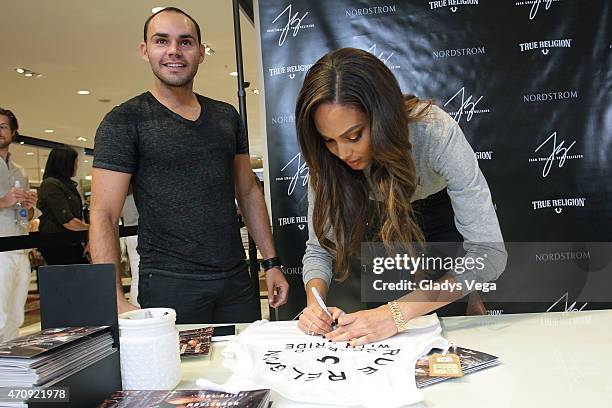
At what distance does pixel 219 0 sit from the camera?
3.64 metres

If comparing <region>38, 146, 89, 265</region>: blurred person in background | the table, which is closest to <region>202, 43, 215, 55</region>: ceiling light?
<region>38, 146, 89, 265</region>: blurred person in background

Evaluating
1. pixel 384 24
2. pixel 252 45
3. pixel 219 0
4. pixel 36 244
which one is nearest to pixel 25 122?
pixel 252 45

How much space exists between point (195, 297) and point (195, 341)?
1.56ft

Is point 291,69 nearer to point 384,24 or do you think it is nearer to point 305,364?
point 384,24

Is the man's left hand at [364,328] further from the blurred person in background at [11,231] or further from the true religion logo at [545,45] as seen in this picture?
the blurred person in background at [11,231]

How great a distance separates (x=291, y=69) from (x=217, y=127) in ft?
3.34

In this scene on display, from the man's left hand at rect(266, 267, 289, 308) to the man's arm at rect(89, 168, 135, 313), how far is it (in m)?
0.48

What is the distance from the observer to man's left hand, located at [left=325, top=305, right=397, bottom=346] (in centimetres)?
98

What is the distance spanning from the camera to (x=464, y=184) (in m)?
1.17

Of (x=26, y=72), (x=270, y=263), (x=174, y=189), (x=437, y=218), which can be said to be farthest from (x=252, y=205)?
(x=26, y=72)

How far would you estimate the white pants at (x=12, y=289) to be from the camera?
2885 millimetres

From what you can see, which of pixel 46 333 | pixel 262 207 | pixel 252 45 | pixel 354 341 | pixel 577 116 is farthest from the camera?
pixel 252 45

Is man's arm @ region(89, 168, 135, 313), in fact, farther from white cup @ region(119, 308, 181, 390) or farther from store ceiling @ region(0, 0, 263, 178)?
store ceiling @ region(0, 0, 263, 178)

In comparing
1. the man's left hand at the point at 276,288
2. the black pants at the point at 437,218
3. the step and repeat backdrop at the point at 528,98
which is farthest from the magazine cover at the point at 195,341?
the step and repeat backdrop at the point at 528,98
